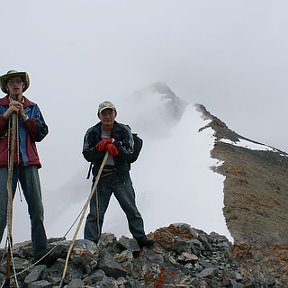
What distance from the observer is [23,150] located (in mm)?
5824

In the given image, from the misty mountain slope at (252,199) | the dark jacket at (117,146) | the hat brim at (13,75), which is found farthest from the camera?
the misty mountain slope at (252,199)

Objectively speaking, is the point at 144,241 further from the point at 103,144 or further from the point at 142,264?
the point at 103,144

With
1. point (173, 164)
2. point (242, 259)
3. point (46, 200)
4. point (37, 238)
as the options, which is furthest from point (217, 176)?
point (46, 200)

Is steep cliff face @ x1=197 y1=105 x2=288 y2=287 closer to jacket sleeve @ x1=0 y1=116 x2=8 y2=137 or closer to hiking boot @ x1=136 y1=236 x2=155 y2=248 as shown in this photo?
hiking boot @ x1=136 y1=236 x2=155 y2=248

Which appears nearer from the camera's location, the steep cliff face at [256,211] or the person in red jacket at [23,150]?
the person in red jacket at [23,150]

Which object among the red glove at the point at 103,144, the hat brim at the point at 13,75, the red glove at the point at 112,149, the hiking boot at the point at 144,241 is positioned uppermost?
the hat brim at the point at 13,75

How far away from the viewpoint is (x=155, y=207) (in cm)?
2189

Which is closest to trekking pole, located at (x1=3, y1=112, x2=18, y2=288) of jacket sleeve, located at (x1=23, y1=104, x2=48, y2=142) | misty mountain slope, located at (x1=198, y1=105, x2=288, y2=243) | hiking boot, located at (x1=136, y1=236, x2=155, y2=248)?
jacket sleeve, located at (x1=23, y1=104, x2=48, y2=142)

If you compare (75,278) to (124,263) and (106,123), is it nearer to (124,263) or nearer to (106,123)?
(124,263)

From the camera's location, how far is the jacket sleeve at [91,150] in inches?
271

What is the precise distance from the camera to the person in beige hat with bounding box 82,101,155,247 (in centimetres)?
692

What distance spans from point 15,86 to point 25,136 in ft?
2.40

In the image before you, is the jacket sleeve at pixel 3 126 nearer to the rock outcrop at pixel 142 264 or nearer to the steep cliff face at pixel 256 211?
the rock outcrop at pixel 142 264

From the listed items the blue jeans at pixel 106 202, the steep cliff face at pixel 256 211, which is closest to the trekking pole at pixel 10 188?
the blue jeans at pixel 106 202
